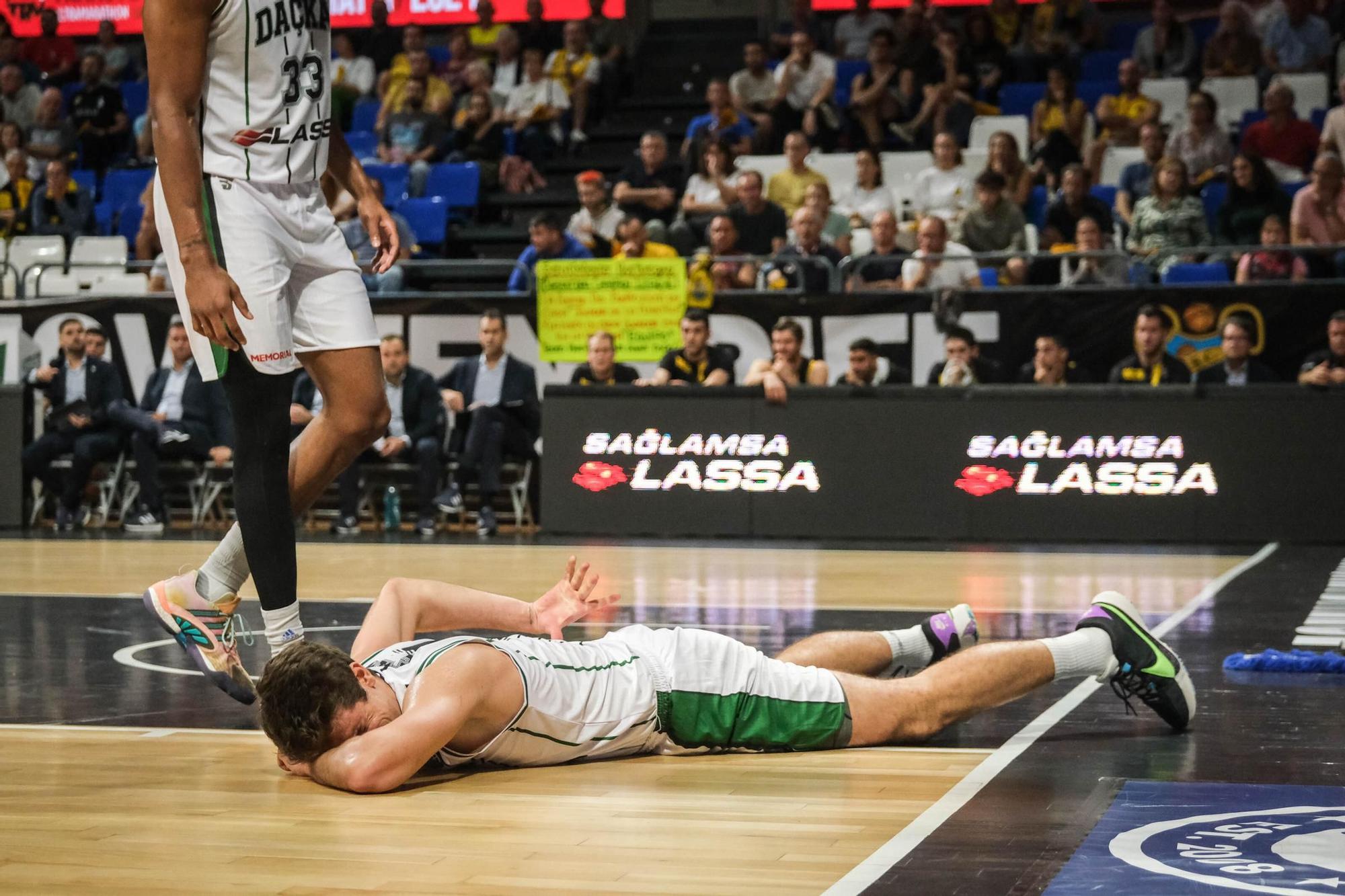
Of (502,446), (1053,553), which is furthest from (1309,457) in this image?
(502,446)

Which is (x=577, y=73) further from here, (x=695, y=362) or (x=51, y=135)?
(x=695, y=362)

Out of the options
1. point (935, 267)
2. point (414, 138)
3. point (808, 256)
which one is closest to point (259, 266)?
point (808, 256)

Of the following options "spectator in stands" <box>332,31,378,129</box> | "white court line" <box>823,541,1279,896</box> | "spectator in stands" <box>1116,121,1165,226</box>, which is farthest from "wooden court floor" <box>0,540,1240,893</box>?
"spectator in stands" <box>332,31,378,129</box>

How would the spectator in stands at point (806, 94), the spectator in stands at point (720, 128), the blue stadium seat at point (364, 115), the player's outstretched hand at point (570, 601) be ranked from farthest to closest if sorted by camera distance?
the blue stadium seat at point (364, 115), the spectator in stands at point (806, 94), the spectator in stands at point (720, 128), the player's outstretched hand at point (570, 601)

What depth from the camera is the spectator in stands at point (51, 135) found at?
1764cm

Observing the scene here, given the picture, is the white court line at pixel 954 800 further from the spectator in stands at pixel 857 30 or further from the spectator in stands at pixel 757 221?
the spectator in stands at pixel 857 30

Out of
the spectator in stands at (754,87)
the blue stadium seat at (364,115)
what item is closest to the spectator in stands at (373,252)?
the blue stadium seat at (364,115)

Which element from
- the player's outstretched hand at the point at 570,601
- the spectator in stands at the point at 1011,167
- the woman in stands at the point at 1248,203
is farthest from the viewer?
the spectator in stands at the point at 1011,167

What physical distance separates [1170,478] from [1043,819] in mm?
8049

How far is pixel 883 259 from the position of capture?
12.2 meters

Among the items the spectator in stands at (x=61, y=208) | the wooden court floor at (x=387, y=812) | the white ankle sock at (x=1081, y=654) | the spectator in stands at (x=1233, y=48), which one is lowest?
the wooden court floor at (x=387, y=812)

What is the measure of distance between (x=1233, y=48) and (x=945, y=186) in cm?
Result: 333

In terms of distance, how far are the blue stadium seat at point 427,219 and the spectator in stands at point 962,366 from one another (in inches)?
208

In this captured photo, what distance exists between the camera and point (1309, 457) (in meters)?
11.0
